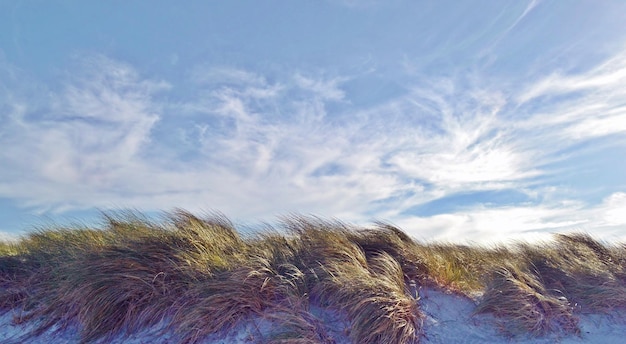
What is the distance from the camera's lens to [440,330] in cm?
589

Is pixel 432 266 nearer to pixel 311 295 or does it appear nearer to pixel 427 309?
pixel 427 309

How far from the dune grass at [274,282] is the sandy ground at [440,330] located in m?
0.10

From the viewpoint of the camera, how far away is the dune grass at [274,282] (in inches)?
217

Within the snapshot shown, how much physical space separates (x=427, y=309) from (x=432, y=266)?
863 mm

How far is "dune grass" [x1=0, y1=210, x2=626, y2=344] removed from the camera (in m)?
5.51

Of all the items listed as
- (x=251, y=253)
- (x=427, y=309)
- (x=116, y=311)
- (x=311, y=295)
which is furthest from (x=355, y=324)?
(x=116, y=311)

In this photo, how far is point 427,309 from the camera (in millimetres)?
6219

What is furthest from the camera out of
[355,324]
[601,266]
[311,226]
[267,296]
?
[601,266]

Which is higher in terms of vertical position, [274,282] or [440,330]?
[274,282]

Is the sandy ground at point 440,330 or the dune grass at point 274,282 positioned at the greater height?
the dune grass at point 274,282

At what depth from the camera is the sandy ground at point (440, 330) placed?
5.42m

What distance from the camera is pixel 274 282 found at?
5.89 metres

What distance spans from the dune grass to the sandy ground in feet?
0.34

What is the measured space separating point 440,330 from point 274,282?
2.03 m
